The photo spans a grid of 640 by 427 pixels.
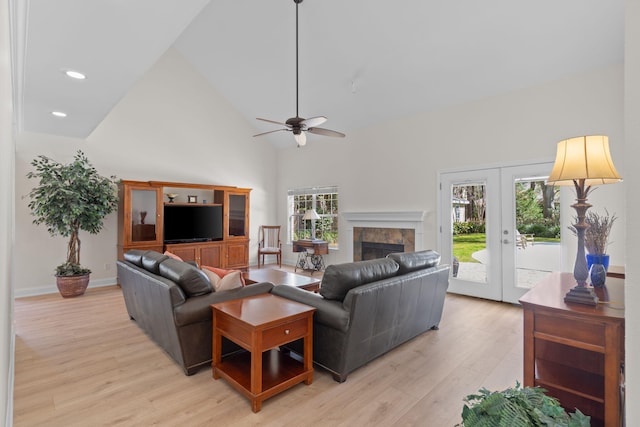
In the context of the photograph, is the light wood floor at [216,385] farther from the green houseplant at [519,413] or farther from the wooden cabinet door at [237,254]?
the wooden cabinet door at [237,254]

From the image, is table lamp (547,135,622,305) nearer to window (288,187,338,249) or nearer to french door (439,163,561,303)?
french door (439,163,561,303)

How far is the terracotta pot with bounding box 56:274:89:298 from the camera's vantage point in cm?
477

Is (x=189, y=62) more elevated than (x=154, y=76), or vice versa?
(x=189, y=62)

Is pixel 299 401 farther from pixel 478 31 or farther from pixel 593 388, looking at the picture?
pixel 478 31

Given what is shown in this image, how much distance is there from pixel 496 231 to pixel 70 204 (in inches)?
248

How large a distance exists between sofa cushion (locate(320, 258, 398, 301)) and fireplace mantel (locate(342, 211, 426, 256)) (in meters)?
2.93

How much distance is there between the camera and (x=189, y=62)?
260 inches

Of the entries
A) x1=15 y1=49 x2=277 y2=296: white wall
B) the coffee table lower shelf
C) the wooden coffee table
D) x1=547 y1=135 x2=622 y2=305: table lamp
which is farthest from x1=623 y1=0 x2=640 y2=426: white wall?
x1=15 y1=49 x2=277 y2=296: white wall

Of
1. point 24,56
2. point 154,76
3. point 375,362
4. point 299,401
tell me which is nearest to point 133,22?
point 24,56

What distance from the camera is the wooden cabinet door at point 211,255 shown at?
6.33m

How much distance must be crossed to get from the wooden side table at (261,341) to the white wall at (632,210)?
5.87 ft

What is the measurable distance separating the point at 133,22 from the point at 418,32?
3365 millimetres

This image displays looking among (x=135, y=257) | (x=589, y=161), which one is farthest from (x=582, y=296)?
(x=135, y=257)

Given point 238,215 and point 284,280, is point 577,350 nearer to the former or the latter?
point 284,280
